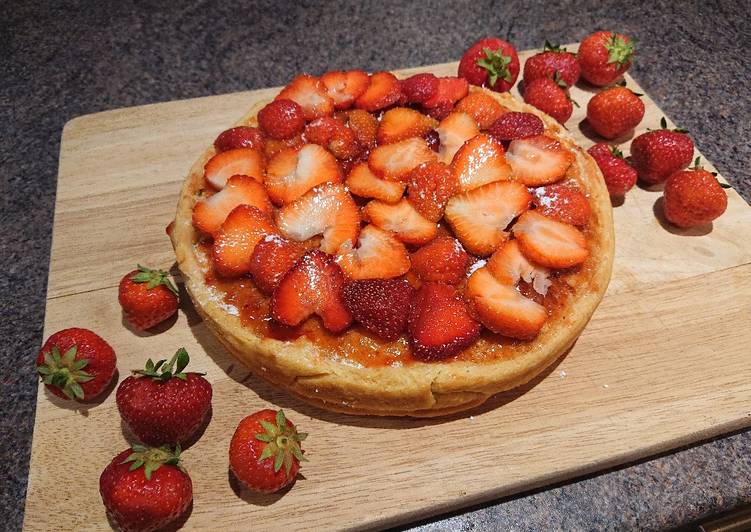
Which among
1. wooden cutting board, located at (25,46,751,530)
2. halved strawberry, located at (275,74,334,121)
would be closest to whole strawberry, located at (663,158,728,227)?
wooden cutting board, located at (25,46,751,530)

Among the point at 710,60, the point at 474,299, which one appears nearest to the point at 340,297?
the point at 474,299

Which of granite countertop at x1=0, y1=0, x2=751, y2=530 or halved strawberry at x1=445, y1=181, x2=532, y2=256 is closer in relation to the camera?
halved strawberry at x1=445, y1=181, x2=532, y2=256

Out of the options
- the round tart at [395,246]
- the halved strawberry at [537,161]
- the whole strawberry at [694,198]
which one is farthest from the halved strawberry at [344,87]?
the whole strawberry at [694,198]

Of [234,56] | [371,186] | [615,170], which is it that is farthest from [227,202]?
[234,56]

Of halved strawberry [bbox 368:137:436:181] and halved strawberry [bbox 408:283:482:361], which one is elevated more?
halved strawberry [bbox 368:137:436:181]

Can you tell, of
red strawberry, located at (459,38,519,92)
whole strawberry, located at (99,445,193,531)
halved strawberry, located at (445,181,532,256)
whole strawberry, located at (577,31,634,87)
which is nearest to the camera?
whole strawberry, located at (99,445,193,531)

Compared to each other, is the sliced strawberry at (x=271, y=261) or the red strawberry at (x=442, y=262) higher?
the red strawberry at (x=442, y=262)

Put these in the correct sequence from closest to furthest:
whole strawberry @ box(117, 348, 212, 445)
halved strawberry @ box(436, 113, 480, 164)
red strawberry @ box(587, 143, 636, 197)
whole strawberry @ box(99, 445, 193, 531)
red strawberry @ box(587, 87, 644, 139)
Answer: whole strawberry @ box(99, 445, 193, 531) < whole strawberry @ box(117, 348, 212, 445) < halved strawberry @ box(436, 113, 480, 164) < red strawberry @ box(587, 143, 636, 197) < red strawberry @ box(587, 87, 644, 139)

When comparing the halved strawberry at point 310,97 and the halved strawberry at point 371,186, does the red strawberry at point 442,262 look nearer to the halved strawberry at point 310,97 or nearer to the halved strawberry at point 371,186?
the halved strawberry at point 371,186

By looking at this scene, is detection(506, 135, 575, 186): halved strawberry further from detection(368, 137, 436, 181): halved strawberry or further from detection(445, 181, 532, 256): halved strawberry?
detection(368, 137, 436, 181): halved strawberry
